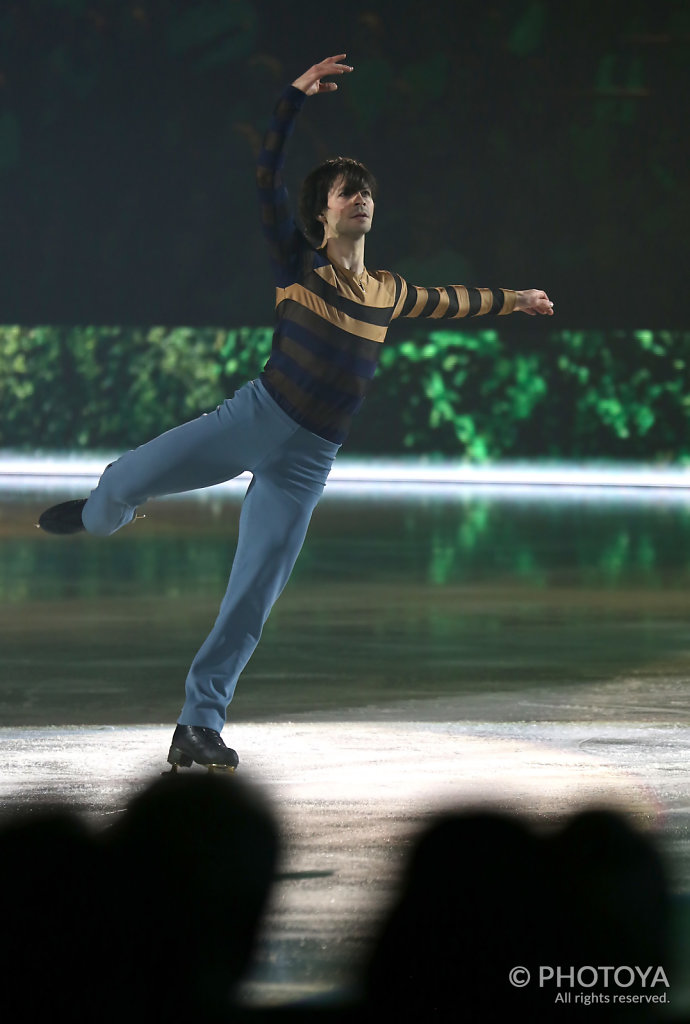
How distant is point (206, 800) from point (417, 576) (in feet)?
24.2

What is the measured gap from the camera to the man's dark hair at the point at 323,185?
5.77m

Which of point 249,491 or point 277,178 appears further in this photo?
point 249,491

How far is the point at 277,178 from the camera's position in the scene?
221 inches

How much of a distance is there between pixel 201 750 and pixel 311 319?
Result: 125cm

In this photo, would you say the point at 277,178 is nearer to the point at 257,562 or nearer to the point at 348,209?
the point at 348,209

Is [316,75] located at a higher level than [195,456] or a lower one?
higher

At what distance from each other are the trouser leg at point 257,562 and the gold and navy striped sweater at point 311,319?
0.12 meters

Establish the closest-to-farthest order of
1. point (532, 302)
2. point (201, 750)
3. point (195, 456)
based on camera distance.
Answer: point (195, 456), point (201, 750), point (532, 302)

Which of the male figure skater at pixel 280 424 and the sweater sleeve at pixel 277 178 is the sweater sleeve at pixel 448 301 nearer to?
the male figure skater at pixel 280 424

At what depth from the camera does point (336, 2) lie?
24641 millimetres

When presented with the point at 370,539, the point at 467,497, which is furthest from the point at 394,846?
the point at 467,497

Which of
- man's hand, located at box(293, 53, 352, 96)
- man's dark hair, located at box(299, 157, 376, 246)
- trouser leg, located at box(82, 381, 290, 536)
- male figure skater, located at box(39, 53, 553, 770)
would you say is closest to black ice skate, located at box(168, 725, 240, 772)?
male figure skater, located at box(39, 53, 553, 770)

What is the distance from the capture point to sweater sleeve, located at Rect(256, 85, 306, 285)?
5605mm

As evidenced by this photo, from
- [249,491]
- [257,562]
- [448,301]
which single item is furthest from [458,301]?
[257,562]
